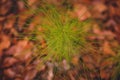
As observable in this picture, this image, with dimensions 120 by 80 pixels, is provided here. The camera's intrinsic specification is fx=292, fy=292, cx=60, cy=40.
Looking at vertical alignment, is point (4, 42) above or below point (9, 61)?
above

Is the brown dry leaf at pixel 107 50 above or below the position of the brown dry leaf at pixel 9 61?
below

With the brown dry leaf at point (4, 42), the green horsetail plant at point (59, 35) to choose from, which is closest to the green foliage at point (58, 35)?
the green horsetail plant at point (59, 35)

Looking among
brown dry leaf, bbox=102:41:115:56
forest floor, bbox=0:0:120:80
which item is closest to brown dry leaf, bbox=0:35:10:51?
forest floor, bbox=0:0:120:80

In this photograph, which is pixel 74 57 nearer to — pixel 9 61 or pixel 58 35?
pixel 58 35

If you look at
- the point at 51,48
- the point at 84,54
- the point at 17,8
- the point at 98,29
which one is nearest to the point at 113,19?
the point at 98,29

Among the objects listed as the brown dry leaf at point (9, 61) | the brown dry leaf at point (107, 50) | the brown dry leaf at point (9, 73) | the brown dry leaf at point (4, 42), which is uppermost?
the brown dry leaf at point (4, 42)

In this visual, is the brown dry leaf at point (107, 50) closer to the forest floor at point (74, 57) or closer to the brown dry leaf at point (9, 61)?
the forest floor at point (74, 57)

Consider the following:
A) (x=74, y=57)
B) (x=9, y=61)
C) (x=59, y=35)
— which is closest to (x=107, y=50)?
(x=74, y=57)

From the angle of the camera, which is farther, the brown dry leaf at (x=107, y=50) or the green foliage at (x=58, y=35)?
the brown dry leaf at (x=107, y=50)
